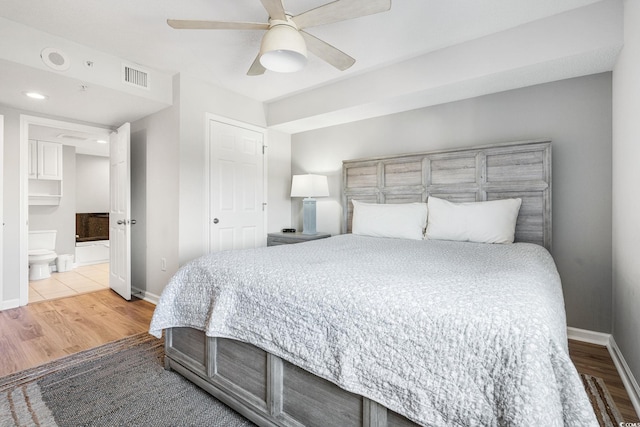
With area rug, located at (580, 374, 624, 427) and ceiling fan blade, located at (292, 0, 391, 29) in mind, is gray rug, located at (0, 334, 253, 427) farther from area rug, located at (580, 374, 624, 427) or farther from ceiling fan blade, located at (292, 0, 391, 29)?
ceiling fan blade, located at (292, 0, 391, 29)

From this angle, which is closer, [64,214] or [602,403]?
[602,403]

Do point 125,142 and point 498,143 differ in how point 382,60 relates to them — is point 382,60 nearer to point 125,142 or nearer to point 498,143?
point 498,143

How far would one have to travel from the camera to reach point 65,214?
5.41 meters

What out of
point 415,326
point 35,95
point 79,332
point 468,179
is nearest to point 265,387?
point 415,326

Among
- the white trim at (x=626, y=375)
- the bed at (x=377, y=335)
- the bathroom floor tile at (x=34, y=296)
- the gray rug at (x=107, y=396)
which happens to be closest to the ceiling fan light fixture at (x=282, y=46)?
the bed at (x=377, y=335)

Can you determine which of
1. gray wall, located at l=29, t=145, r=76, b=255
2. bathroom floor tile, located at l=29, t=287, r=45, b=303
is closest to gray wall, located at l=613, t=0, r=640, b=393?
bathroom floor tile, located at l=29, t=287, r=45, b=303

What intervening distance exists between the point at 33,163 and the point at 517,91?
262 inches

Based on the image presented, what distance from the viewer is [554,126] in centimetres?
272

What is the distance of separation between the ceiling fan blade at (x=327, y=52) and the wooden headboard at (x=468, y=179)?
1427 mm

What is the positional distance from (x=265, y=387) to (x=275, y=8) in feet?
6.66

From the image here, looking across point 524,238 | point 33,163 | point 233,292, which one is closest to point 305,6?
point 233,292

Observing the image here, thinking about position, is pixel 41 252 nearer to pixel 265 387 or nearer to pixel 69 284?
pixel 69 284

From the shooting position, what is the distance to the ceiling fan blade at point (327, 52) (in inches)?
83.0

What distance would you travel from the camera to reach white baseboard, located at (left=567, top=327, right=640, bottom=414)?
1.77 meters
